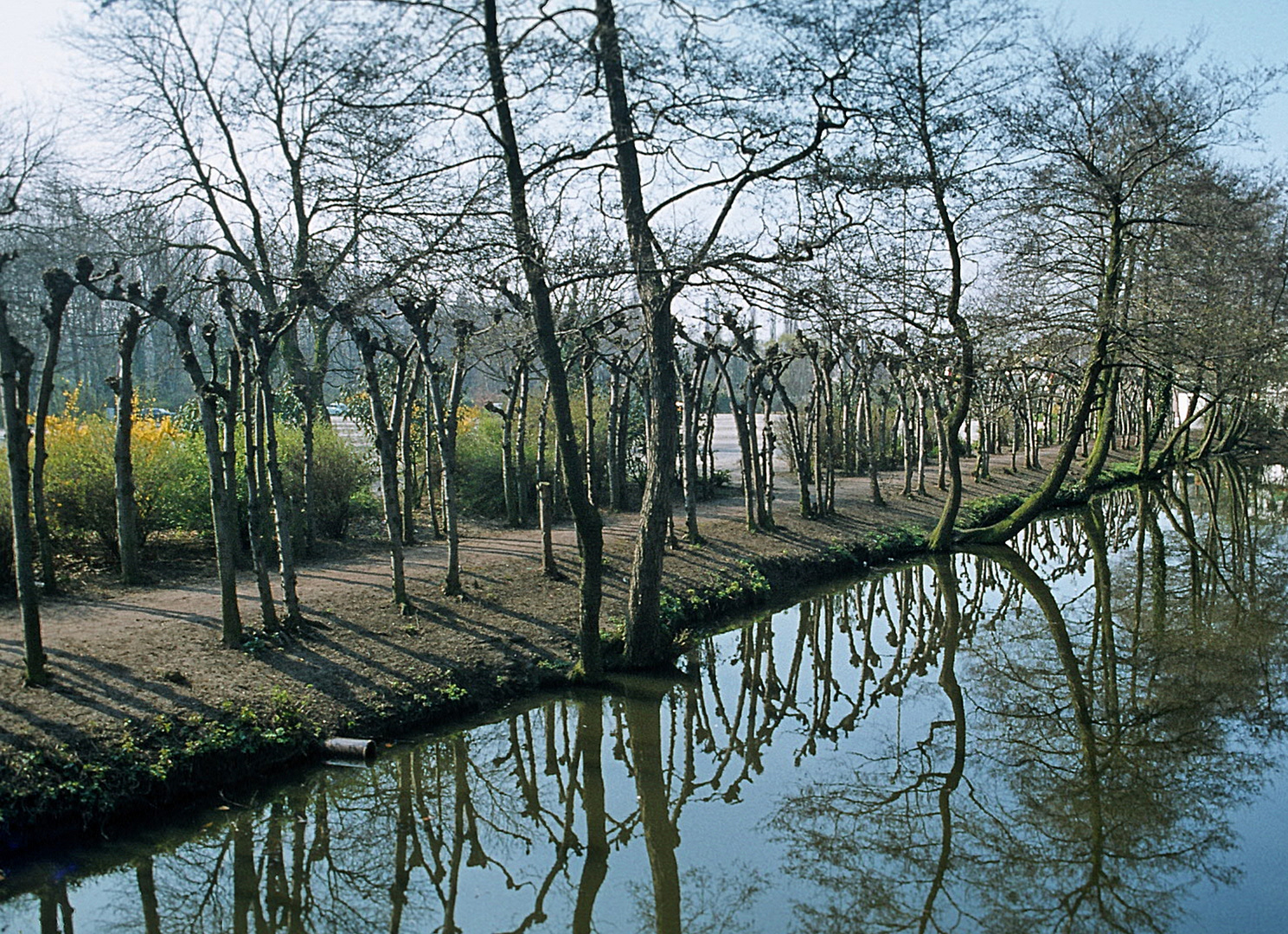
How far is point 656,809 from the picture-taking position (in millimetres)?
7051

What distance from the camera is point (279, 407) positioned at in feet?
61.7

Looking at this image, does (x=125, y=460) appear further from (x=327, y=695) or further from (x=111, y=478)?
(x=327, y=695)

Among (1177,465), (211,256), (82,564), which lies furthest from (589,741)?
(1177,465)

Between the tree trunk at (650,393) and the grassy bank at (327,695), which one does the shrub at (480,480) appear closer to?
the grassy bank at (327,695)

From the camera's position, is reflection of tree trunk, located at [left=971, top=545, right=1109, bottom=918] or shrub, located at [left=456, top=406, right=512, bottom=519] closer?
reflection of tree trunk, located at [left=971, top=545, right=1109, bottom=918]

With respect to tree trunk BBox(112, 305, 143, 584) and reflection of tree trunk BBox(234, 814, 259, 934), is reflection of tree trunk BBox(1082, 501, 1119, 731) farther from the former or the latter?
tree trunk BBox(112, 305, 143, 584)

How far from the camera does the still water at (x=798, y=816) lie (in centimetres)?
562

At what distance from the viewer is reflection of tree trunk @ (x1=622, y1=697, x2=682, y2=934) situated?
19.0ft

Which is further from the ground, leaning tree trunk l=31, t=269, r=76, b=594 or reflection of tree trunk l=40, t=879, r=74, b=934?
leaning tree trunk l=31, t=269, r=76, b=594

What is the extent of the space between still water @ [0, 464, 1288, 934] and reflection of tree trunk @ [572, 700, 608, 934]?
0.07 feet

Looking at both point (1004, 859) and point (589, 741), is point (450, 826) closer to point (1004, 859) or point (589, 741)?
point (589, 741)

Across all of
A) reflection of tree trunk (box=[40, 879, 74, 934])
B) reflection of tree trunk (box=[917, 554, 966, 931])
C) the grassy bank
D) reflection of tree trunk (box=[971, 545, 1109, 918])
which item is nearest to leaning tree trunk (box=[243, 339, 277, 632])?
the grassy bank

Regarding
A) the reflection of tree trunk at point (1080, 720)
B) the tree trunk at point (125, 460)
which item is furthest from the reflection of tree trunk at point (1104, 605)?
the tree trunk at point (125, 460)

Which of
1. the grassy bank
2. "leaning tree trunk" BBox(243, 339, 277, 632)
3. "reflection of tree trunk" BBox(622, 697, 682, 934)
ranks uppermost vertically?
"leaning tree trunk" BBox(243, 339, 277, 632)
